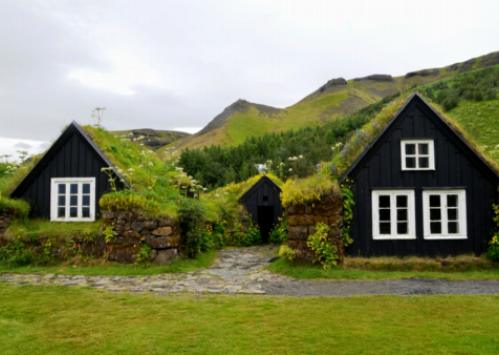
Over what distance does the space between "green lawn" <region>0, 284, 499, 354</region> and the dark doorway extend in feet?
47.2

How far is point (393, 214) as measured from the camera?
1393 centimetres

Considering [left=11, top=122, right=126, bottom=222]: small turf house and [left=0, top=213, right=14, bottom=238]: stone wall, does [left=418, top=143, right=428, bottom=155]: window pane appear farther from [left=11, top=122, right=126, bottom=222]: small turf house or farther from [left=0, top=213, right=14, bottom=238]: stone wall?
[left=0, top=213, right=14, bottom=238]: stone wall

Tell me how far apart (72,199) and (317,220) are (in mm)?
9820

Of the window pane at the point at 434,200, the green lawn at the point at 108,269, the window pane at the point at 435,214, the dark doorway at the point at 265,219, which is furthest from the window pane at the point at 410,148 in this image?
the dark doorway at the point at 265,219

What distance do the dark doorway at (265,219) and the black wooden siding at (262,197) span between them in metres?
0.85

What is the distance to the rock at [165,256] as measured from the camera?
14195mm

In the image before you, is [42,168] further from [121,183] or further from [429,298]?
[429,298]

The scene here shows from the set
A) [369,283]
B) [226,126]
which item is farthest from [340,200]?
[226,126]

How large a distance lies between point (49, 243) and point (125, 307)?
24.3 feet

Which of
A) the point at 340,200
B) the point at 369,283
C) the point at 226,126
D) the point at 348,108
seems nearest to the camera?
the point at 369,283

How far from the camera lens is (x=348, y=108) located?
13800 cm

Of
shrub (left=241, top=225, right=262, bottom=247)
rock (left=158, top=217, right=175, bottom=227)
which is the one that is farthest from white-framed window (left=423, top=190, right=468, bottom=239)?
shrub (left=241, top=225, right=262, bottom=247)

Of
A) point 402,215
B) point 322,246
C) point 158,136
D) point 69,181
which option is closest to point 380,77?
point 158,136

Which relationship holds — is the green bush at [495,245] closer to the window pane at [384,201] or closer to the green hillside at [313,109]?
the window pane at [384,201]
